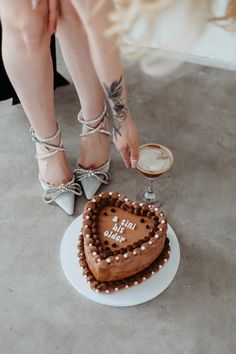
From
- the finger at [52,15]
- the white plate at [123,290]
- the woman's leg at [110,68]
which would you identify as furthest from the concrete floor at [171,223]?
the finger at [52,15]

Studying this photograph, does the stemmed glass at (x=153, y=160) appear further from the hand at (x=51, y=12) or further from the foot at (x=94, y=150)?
the hand at (x=51, y=12)

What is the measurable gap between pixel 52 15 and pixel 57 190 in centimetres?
55

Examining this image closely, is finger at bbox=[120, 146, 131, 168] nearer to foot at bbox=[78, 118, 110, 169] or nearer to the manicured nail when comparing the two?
foot at bbox=[78, 118, 110, 169]

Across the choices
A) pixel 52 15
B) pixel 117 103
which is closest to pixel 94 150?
pixel 117 103

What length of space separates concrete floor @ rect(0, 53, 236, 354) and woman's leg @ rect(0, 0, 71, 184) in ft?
1.01

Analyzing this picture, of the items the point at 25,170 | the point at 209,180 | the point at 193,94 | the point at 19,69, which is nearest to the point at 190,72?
the point at 193,94

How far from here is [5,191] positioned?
1617 mm

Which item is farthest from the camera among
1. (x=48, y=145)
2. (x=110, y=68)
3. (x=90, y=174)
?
(x=90, y=174)

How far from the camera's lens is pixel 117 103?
1.28 metres

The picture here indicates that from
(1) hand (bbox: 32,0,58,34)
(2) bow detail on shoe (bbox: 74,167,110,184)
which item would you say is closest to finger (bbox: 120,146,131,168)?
(2) bow detail on shoe (bbox: 74,167,110,184)

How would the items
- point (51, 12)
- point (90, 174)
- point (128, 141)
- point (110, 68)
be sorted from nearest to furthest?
point (110, 68), point (51, 12), point (128, 141), point (90, 174)

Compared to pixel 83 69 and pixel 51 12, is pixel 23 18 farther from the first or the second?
pixel 83 69

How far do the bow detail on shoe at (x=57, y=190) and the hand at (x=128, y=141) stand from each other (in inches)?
10.3

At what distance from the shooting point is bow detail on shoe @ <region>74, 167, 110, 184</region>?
1.61 meters
